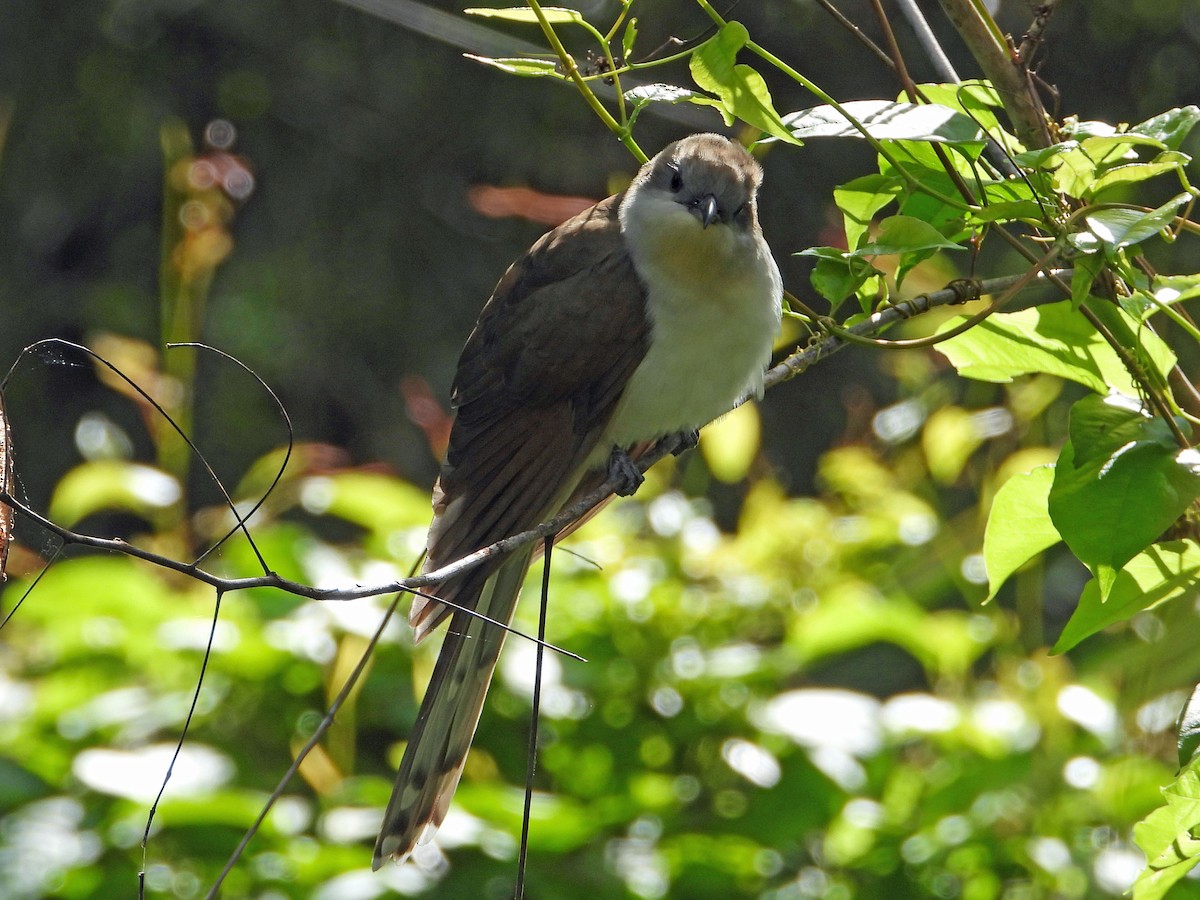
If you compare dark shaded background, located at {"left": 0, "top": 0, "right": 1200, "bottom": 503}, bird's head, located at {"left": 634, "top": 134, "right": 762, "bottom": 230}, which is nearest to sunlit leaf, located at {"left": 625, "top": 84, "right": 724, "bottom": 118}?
bird's head, located at {"left": 634, "top": 134, "right": 762, "bottom": 230}

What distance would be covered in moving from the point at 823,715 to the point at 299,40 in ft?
15.5

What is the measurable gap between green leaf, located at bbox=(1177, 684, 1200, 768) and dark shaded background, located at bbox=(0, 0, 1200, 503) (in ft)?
15.5

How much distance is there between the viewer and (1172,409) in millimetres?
1312

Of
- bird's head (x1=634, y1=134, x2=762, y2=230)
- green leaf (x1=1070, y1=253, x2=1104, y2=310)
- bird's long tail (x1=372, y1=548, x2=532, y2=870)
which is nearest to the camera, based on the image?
green leaf (x1=1070, y1=253, x2=1104, y2=310)

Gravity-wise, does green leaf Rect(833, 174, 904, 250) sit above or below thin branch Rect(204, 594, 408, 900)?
above

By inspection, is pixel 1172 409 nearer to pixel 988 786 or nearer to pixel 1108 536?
pixel 1108 536

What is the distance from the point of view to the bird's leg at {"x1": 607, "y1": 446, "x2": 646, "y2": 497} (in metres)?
2.52

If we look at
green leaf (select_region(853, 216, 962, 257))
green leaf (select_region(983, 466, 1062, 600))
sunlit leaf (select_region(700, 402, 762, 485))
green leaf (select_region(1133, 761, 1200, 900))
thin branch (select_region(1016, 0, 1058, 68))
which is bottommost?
green leaf (select_region(1133, 761, 1200, 900))

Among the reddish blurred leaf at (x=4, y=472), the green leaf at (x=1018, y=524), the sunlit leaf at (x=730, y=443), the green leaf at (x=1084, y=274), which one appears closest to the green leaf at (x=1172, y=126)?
the green leaf at (x=1084, y=274)

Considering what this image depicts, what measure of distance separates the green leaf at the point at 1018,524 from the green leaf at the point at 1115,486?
13cm

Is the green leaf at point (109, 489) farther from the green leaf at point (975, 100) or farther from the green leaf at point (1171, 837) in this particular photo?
the green leaf at point (1171, 837)

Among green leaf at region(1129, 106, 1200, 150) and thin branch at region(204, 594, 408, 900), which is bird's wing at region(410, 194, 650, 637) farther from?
green leaf at region(1129, 106, 1200, 150)

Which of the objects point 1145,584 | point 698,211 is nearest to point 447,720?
point 698,211

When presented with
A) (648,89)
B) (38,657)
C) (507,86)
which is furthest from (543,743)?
(507,86)
